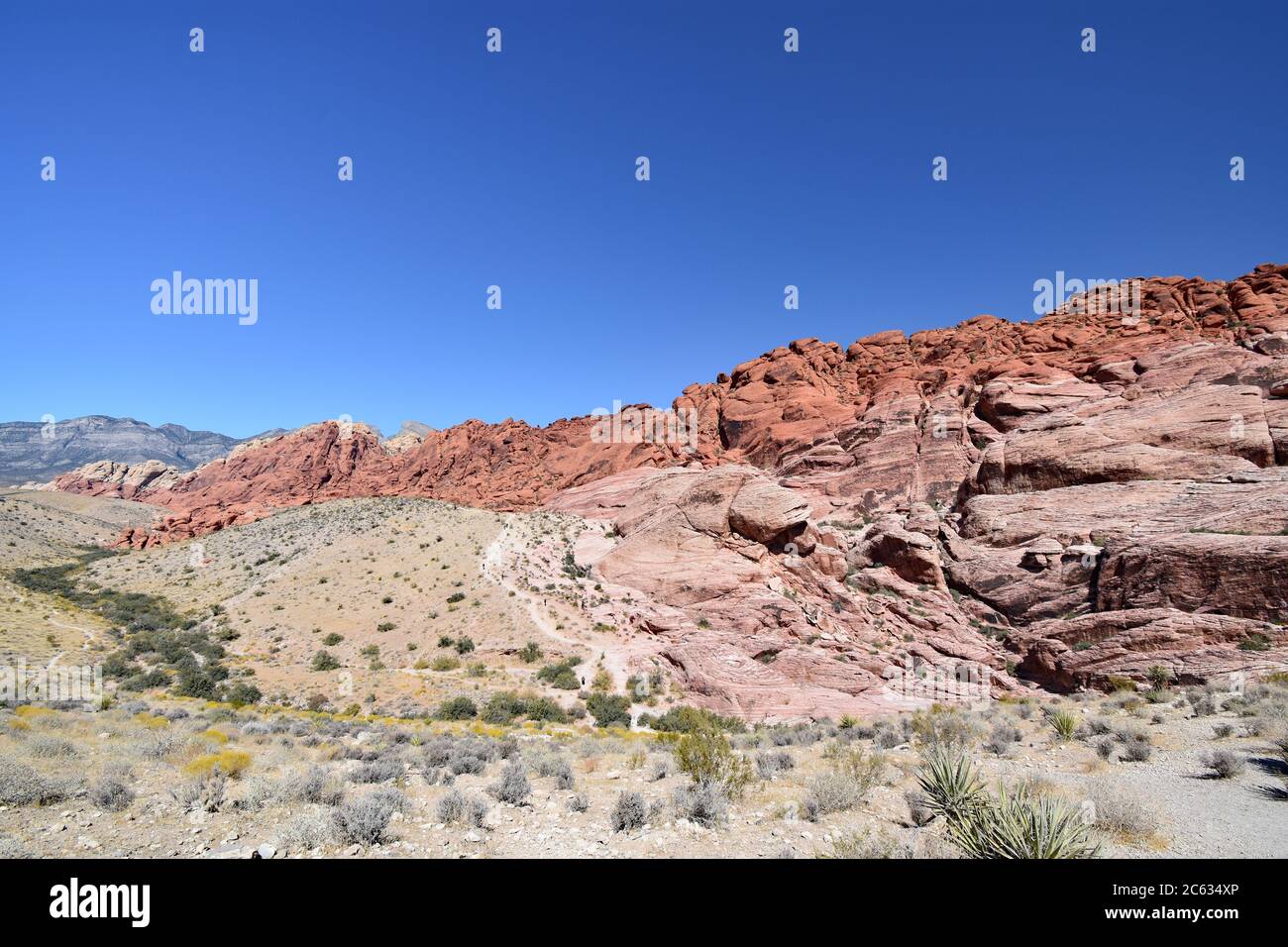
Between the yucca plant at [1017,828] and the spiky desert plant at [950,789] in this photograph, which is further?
the spiky desert plant at [950,789]

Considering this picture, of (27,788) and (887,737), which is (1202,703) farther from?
(27,788)

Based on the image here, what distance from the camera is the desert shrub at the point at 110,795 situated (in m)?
6.33

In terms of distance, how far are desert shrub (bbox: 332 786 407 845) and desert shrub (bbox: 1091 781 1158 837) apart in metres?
7.81

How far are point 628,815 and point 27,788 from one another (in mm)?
6873

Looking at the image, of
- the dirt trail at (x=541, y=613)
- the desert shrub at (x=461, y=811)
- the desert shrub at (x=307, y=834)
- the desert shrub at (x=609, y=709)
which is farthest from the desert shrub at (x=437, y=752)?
the dirt trail at (x=541, y=613)

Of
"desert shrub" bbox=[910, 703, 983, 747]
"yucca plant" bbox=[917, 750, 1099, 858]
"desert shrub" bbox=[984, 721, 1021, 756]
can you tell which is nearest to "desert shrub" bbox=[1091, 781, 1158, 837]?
"yucca plant" bbox=[917, 750, 1099, 858]

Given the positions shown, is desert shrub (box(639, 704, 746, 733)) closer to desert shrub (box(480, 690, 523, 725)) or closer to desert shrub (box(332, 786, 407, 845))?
desert shrub (box(480, 690, 523, 725))

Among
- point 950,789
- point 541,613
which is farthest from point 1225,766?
point 541,613

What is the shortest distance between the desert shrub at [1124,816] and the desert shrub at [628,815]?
199 inches

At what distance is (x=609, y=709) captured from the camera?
1873cm

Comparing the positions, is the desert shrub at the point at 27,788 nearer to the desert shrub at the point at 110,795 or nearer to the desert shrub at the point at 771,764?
the desert shrub at the point at 110,795

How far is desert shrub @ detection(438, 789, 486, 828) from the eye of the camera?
21.5 feet
